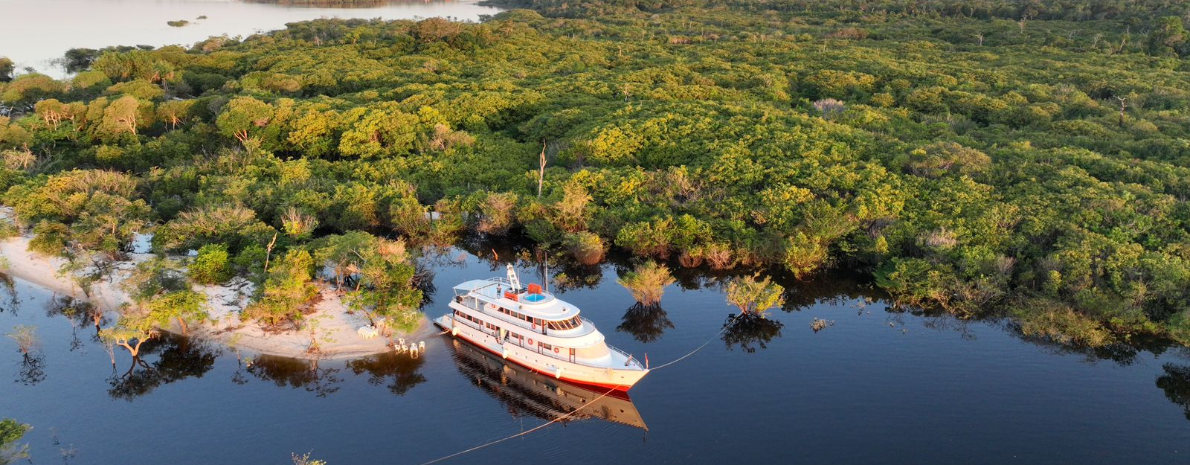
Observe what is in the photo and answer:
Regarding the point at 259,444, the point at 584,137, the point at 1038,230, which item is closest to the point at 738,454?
the point at 259,444

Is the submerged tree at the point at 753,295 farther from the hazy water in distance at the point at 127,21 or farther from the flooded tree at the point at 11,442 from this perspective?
the hazy water in distance at the point at 127,21

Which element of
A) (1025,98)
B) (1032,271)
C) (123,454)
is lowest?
(123,454)

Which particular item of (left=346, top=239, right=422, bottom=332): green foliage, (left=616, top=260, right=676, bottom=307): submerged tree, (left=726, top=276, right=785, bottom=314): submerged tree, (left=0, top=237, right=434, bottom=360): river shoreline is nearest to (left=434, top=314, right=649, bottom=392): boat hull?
(left=346, top=239, right=422, bottom=332): green foliage

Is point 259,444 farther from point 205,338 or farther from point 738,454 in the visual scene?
point 738,454

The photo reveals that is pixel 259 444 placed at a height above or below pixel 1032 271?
below

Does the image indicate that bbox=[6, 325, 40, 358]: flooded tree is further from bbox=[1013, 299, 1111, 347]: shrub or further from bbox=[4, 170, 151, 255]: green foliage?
bbox=[1013, 299, 1111, 347]: shrub

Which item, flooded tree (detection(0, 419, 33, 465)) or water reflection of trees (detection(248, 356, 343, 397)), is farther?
water reflection of trees (detection(248, 356, 343, 397))
